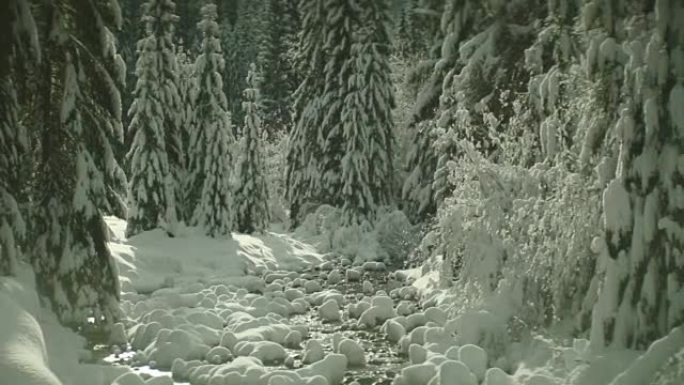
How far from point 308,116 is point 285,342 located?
732 inches

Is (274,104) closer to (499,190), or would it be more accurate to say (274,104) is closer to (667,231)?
(499,190)

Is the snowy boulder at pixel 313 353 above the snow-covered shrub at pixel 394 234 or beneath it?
above

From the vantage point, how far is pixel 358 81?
86.3ft

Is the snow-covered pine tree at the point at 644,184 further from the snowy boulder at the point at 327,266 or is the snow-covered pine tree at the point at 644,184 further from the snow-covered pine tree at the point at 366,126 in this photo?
the snow-covered pine tree at the point at 366,126

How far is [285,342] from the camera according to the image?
11188 mm

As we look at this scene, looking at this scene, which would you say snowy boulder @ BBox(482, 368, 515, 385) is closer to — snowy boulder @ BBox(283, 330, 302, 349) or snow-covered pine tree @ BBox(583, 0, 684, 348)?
snow-covered pine tree @ BBox(583, 0, 684, 348)

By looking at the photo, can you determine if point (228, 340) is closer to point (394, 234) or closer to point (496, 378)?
point (496, 378)

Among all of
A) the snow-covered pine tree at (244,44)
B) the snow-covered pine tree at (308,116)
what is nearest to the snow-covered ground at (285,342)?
the snow-covered pine tree at (308,116)

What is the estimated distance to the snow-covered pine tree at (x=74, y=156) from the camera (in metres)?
9.90

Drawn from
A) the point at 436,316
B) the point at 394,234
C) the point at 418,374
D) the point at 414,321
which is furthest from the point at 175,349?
the point at 394,234

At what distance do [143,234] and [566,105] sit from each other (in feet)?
57.5

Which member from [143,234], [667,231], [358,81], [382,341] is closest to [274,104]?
[358,81]

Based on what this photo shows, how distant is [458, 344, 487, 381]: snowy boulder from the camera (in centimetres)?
824

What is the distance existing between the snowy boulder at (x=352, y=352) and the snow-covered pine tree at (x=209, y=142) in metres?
15.9
